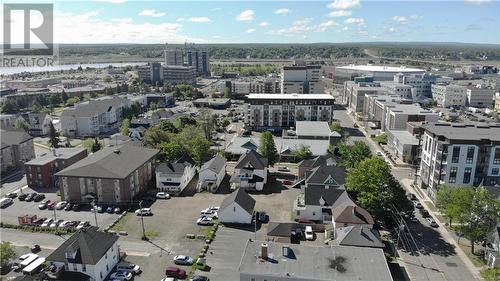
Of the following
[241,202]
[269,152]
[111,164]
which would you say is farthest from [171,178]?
[269,152]

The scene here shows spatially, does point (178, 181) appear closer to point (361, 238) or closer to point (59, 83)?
point (361, 238)

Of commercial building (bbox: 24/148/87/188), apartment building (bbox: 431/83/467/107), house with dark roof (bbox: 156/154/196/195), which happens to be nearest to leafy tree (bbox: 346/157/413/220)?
house with dark roof (bbox: 156/154/196/195)

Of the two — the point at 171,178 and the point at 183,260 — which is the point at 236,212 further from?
the point at 171,178

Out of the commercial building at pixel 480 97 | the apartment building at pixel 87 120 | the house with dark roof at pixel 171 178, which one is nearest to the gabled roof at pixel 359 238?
the house with dark roof at pixel 171 178

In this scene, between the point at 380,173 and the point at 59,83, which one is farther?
the point at 59,83

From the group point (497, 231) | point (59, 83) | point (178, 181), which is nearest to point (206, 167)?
point (178, 181)

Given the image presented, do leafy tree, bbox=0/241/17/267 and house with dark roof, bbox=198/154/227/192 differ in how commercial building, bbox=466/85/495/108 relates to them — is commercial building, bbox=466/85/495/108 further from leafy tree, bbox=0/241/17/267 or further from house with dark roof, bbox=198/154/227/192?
leafy tree, bbox=0/241/17/267
